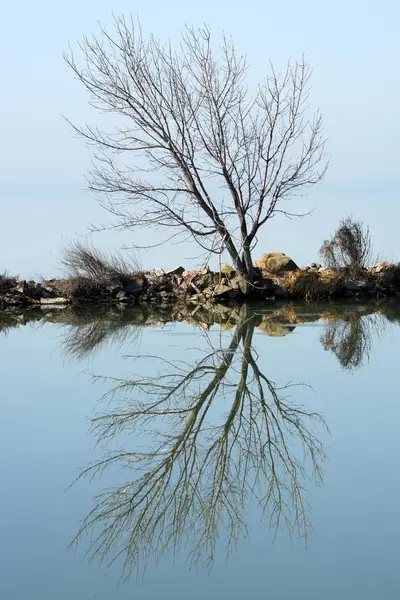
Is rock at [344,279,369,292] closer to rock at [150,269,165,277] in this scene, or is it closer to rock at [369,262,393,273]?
rock at [369,262,393,273]

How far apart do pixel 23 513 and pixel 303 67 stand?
13836 millimetres

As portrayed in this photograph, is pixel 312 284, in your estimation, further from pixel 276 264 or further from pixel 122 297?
pixel 122 297

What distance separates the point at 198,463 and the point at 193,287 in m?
11.6

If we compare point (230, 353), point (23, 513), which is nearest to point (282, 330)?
point (230, 353)

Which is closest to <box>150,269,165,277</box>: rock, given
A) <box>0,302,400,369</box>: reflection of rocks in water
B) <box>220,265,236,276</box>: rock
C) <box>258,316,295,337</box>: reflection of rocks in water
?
Result: <box>0,302,400,369</box>: reflection of rocks in water

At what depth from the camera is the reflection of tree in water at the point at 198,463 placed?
549 centimetres

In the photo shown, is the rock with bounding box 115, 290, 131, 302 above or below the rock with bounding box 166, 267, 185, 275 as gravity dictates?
below

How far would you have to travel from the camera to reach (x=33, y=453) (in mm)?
7305

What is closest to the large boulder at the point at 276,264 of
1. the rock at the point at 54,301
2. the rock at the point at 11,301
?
the rock at the point at 54,301

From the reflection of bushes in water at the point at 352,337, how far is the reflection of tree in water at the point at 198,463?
1707mm

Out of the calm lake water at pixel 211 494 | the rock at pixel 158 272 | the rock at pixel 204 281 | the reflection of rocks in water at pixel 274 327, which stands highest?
the rock at pixel 158 272

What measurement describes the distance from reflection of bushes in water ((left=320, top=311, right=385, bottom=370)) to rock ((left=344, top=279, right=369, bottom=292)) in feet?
10.2

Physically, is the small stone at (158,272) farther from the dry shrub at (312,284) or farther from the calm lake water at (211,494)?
the calm lake water at (211,494)

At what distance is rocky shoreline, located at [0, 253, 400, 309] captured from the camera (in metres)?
18.1
